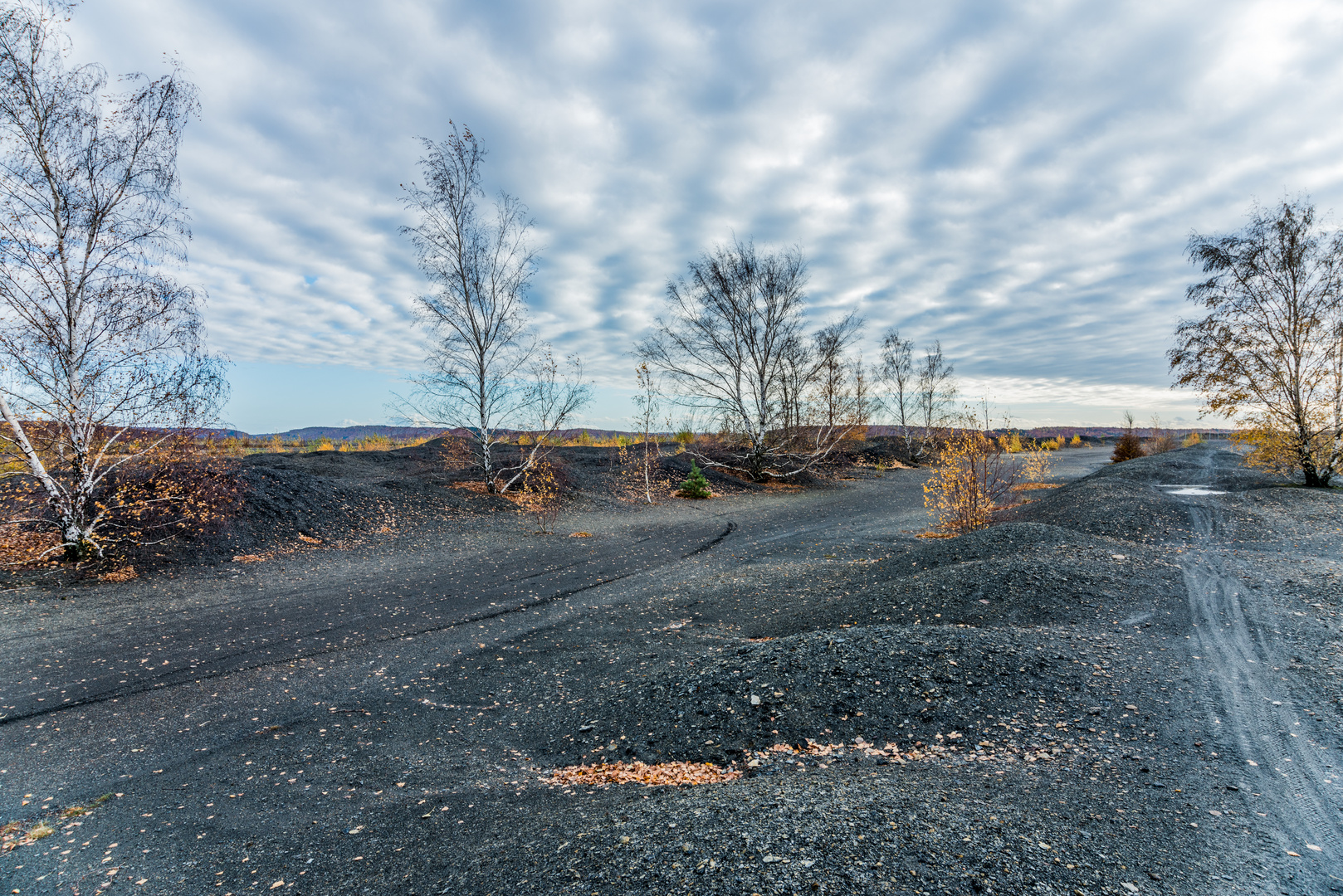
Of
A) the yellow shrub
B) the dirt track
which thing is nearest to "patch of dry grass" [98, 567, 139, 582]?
the dirt track

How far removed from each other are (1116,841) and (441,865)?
9.36 feet

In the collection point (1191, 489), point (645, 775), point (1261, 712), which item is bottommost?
point (645, 775)

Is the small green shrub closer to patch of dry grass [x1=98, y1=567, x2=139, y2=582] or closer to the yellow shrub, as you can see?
the yellow shrub

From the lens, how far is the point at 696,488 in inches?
748

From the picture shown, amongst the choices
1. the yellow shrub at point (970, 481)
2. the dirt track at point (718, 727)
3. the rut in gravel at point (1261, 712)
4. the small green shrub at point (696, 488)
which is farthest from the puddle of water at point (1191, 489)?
the small green shrub at point (696, 488)

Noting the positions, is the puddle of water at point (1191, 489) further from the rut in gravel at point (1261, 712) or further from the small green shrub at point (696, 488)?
the small green shrub at point (696, 488)

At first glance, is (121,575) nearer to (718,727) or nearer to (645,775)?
(645,775)

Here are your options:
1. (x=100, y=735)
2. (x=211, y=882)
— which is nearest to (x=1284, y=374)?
(x=211, y=882)

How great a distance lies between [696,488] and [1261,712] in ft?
52.3

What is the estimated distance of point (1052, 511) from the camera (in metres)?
11.0

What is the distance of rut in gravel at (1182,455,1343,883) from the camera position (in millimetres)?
2338

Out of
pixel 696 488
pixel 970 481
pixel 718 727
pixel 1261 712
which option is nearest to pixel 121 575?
pixel 718 727

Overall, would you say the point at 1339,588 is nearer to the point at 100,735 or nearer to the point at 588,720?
the point at 588,720

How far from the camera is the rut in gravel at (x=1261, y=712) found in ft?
7.67
